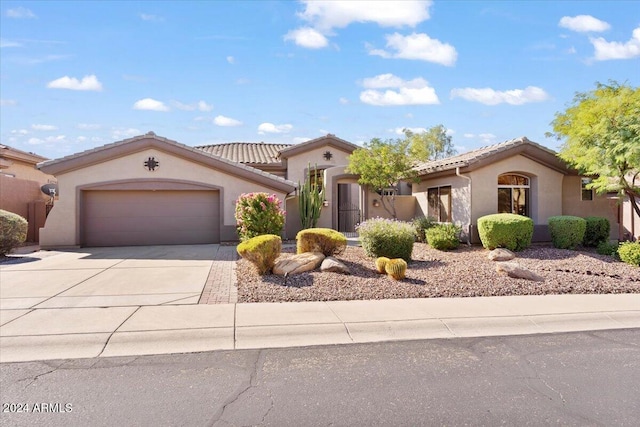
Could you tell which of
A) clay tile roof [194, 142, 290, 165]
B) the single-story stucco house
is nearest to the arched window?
the single-story stucco house

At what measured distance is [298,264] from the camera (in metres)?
9.48

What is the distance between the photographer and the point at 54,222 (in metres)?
14.8

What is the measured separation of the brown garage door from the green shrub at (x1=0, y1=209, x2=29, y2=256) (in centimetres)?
246

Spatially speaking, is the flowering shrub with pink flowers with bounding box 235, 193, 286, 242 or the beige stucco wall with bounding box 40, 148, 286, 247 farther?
the beige stucco wall with bounding box 40, 148, 286, 247

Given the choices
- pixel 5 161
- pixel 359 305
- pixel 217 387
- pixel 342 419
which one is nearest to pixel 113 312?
pixel 217 387

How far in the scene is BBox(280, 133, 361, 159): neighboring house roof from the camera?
21891mm

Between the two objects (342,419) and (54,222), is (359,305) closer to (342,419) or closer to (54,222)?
(342,419)

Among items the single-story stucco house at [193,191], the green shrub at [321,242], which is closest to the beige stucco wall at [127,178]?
the single-story stucco house at [193,191]

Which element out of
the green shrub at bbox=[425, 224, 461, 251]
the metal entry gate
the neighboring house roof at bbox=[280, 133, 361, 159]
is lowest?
the green shrub at bbox=[425, 224, 461, 251]

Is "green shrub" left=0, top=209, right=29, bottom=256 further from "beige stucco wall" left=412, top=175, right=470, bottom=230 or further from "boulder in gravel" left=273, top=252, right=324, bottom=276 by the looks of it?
"beige stucco wall" left=412, top=175, right=470, bottom=230

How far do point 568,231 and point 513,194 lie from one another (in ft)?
8.31

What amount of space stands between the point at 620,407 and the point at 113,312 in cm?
679

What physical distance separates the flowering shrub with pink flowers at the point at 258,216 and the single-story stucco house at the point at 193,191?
2.79 metres

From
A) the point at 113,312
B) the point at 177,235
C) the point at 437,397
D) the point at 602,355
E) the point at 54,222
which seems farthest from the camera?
the point at 177,235
